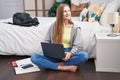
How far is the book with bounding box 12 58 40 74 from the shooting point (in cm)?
272

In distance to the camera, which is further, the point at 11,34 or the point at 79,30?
the point at 11,34

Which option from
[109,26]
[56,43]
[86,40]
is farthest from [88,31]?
[56,43]

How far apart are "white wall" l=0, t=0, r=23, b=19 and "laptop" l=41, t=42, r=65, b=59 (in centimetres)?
290

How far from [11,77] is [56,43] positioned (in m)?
0.65

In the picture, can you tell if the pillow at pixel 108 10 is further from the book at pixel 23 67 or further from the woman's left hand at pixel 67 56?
the book at pixel 23 67

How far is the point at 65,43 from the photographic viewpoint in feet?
9.06

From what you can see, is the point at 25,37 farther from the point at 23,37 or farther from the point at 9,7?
the point at 9,7

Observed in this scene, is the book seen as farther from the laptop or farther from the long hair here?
the long hair

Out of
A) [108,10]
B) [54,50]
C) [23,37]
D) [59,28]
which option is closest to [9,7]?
[23,37]

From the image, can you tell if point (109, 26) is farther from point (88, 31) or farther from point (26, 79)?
point (26, 79)

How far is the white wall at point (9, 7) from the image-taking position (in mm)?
5344

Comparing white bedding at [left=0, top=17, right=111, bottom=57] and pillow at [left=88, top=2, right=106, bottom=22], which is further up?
pillow at [left=88, top=2, right=106, bottom=22]

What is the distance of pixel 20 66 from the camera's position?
9.32 ft

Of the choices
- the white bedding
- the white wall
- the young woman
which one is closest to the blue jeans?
the young woman
